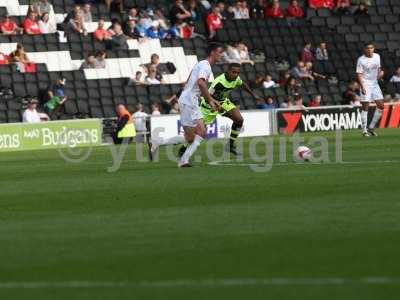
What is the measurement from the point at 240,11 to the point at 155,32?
4345 millimetres

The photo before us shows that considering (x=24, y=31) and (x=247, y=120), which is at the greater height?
(x=24, y=31)

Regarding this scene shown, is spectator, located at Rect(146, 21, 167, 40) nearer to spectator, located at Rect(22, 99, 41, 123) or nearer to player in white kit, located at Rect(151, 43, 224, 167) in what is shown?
spectator, located at Rect(22, 99, 41, 123)

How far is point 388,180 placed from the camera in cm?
1753

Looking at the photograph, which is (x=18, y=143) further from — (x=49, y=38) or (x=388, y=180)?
(x=388, y=180)

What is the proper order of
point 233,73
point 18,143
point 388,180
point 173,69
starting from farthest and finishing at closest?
1. point 173,69
2. point 18,143
3. point 233,73
4. point 388,180

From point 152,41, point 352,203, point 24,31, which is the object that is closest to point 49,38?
point 24,31

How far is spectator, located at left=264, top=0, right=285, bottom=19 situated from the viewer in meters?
44.1

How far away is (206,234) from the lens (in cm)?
1195

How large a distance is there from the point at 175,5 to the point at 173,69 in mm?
2659

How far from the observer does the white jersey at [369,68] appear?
1278 inches

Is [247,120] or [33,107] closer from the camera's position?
[33,107]

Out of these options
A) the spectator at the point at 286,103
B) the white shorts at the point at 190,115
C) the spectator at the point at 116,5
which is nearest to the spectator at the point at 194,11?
the spectator at the point at 116,5

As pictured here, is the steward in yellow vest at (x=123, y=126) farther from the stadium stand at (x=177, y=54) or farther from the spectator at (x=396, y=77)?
the spectator at (x=396, y=77)

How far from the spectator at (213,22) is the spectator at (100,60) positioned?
201 inches
